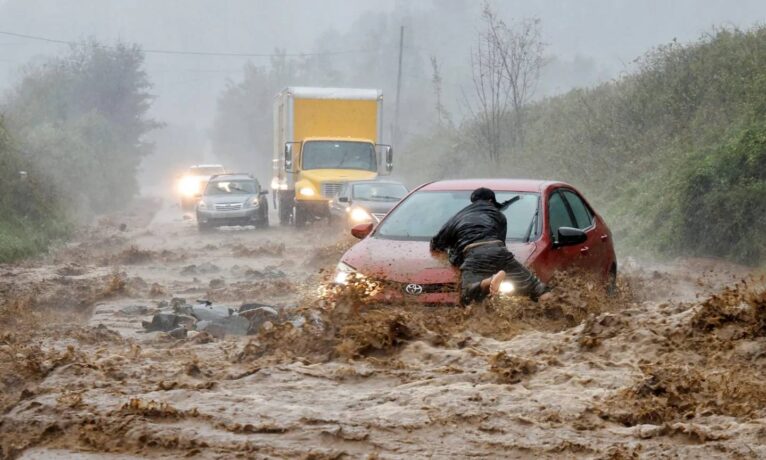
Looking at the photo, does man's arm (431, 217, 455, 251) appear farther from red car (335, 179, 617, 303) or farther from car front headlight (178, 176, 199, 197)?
car front headlight (178, 176, 199, 197)

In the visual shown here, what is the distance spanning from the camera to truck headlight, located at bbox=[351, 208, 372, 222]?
22.5 meters

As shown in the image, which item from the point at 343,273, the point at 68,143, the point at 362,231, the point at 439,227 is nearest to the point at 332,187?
the point at 362,231

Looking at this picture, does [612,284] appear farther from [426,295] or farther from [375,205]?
→ [375,205]

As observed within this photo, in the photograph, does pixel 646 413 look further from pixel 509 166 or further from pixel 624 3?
pixel 624 3

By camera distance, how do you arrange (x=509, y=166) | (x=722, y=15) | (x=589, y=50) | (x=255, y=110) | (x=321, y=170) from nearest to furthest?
(x=321, y=170), (x=509, y=166), (x=255, y=110), (x=722, y=15), (x=589, y=50)

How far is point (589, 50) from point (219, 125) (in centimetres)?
6593

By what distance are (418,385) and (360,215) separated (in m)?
15.6

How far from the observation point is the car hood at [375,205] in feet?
74.2

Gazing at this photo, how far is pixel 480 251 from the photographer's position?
9156mm

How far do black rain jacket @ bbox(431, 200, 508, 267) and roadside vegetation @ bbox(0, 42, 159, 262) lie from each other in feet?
42.8

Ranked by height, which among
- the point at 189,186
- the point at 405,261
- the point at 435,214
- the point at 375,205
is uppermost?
the point at 435,214


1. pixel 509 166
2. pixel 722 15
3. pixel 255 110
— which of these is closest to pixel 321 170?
pixel 509 166

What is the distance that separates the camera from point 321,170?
2888cm

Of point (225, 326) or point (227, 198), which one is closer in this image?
point (225, 326)
